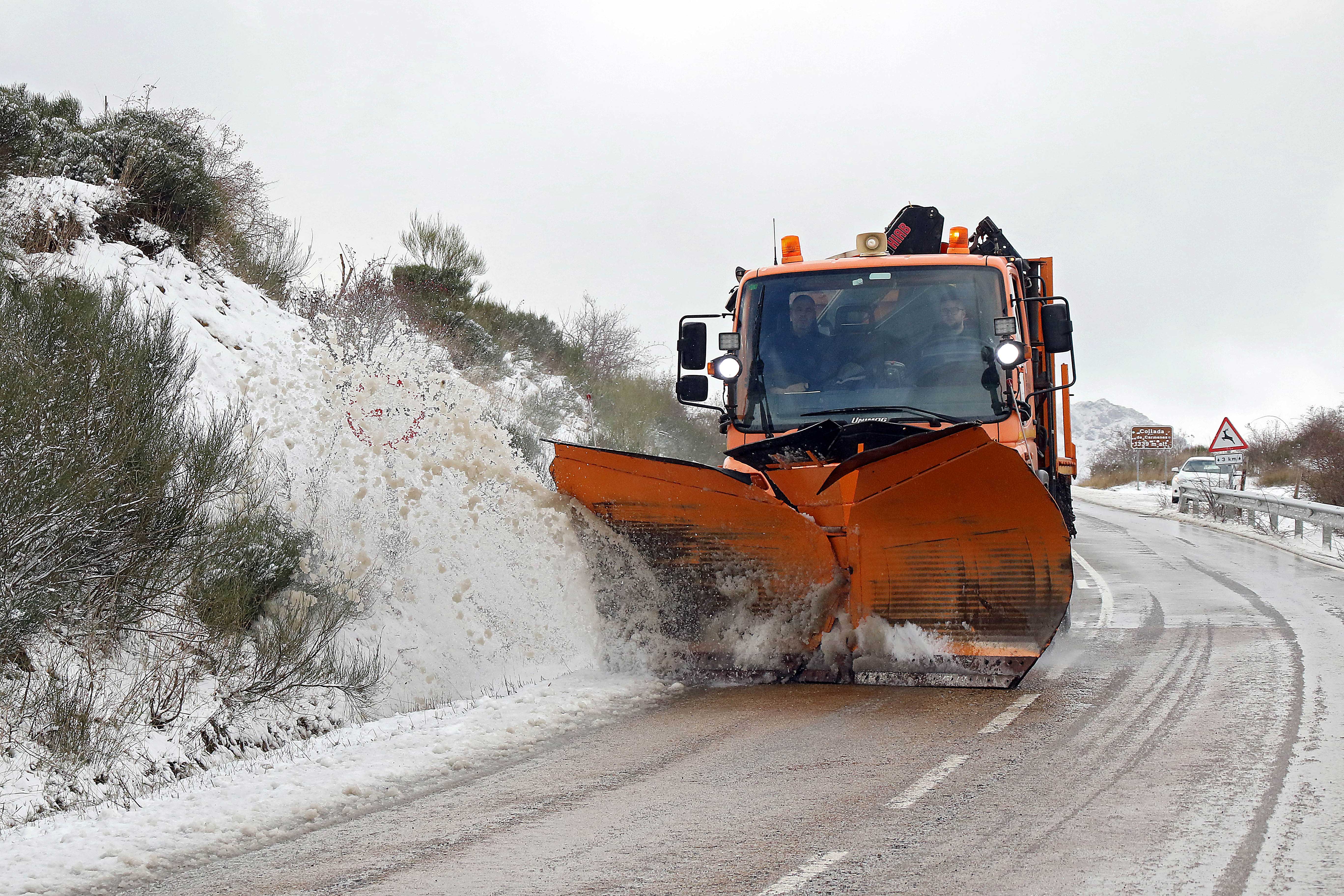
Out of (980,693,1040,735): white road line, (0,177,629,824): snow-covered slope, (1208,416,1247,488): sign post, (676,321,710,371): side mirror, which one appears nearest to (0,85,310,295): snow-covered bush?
(0,177,629,824): snow-covered slope

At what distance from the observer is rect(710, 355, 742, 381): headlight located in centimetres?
777

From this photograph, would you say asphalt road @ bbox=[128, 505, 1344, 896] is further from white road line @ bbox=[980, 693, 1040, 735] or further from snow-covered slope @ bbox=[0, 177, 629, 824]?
snow-covered slope @ bbox=[0, 177, 629, 824]

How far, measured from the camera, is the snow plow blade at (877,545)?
6.03m

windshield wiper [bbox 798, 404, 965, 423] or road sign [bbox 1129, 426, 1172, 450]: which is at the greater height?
road sign [bbox 1129, 426, 1172, 450]

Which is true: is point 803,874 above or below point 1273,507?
below

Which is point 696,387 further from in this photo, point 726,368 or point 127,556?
point 127,556

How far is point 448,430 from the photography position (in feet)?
29.9

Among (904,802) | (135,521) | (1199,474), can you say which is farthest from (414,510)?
(1199,474)

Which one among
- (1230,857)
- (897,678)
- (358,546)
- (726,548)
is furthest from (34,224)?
(1230,857)

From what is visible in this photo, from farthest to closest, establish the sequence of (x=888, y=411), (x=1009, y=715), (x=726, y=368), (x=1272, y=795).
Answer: (x=726, y=368)
(x=888, y=411)
(x=1009, y=715)
(x=1272, y=795)

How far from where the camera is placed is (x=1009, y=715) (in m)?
5.84

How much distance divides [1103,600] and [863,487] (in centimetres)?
609

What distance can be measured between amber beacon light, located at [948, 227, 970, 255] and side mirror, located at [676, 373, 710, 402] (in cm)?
209

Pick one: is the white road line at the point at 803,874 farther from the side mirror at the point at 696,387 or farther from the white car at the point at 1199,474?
the white car at the point at 1199,474
